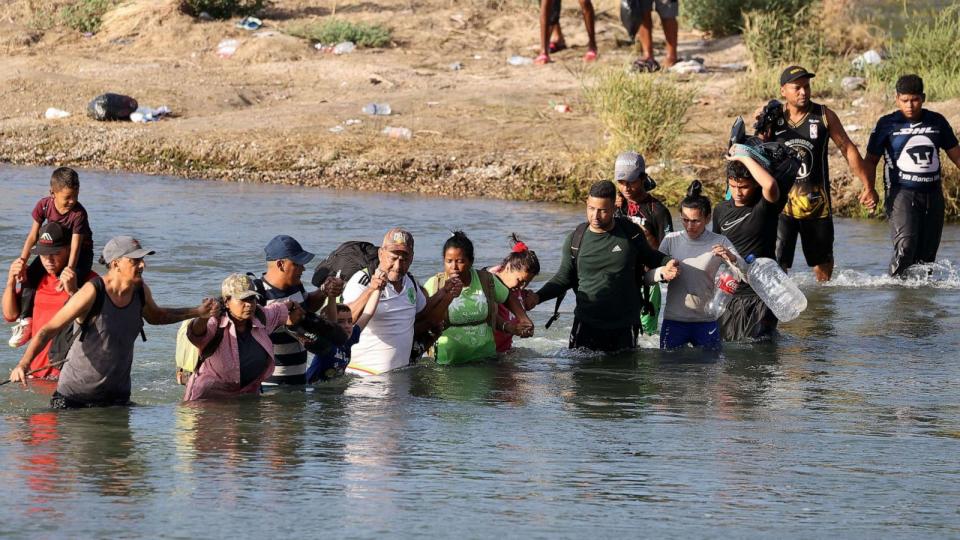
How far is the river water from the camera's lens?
629cm

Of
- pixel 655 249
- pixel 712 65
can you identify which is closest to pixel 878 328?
pixel 655 249

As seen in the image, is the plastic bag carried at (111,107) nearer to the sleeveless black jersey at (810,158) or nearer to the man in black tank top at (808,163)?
the man in black tank top at (808,163)

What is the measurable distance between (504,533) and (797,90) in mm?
5569

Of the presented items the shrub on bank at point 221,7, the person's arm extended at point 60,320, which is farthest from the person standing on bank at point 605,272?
the shrub on bank at point 221,7

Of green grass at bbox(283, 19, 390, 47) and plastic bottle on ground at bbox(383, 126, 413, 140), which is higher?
green grass at bbox(283, 19, 390, 47)

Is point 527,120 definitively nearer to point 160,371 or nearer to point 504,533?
point 160,371

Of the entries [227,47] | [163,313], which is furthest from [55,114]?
[163,313]

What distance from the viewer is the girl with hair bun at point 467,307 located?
8.68 metres

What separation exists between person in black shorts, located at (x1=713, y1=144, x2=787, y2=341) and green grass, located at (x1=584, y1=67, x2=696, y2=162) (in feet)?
23.8

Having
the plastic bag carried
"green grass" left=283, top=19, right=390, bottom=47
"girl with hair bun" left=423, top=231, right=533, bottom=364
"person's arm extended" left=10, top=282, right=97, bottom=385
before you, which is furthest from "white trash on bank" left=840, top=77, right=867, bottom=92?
"person's arm extended" left=10, top=282, right=97, bottom=385

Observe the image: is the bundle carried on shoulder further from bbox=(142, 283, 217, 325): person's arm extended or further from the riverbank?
the riverbank

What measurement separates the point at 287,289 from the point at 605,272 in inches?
76.2

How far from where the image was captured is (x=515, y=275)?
9.07 metres

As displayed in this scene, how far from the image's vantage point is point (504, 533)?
6125mm
